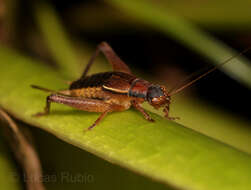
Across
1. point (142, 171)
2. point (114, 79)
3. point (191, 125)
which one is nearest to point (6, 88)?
point (114, 79)

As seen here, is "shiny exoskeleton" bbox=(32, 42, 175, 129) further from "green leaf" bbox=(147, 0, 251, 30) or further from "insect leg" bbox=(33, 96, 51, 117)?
"green leaf" bbox=(147, 0, 251, 30)

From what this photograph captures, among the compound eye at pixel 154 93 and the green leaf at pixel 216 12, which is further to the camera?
the green leaf at pixel 216 12

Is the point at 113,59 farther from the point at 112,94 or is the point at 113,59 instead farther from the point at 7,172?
the point at 7,172

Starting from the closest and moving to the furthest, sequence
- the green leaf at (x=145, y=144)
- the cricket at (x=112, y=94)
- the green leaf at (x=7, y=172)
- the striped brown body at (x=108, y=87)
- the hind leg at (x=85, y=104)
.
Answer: the green leaf at (x=145, y=144)
the green leaf at (x=7, y=172)
the hind leg at (x=85, y=104)
the cricket at (x=112, y=94)
the striped brown body at (x=108, y=87)

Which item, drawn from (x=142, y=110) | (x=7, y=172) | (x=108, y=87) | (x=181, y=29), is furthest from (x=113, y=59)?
(x=7, y=172)

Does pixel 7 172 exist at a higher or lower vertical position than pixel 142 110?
lower

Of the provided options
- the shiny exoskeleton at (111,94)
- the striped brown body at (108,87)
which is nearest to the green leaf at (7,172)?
the shiny exoskeleton at (111,94)

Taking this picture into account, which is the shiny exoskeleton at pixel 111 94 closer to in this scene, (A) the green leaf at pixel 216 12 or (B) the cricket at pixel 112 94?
(B) the cricket at pixel 112 94
